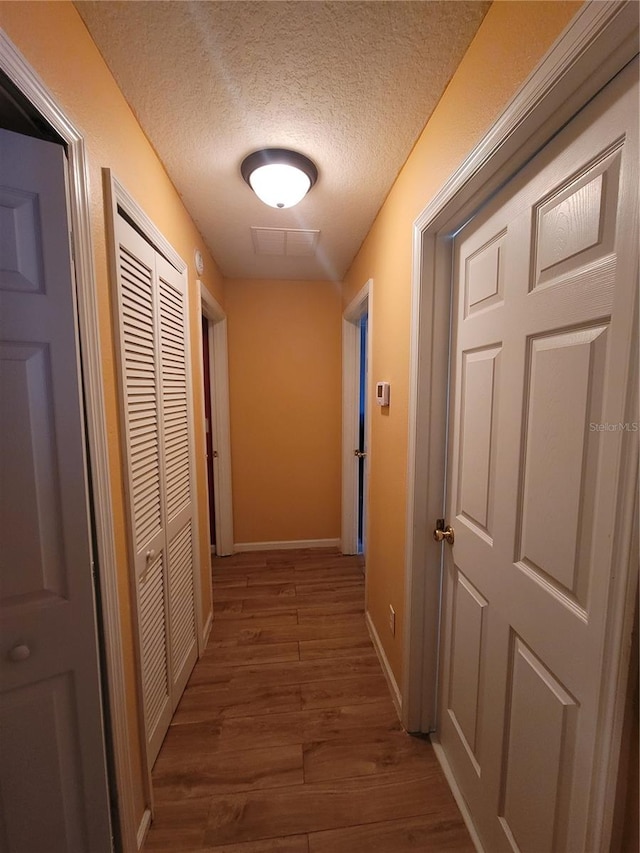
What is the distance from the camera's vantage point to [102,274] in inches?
36.3

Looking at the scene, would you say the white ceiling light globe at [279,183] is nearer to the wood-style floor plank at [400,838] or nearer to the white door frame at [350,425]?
the white door frame at [350,425]

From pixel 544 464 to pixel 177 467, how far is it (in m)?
1.44

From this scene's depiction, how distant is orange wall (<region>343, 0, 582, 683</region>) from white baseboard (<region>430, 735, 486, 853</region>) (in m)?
0.26

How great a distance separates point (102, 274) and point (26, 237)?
8.9 inches

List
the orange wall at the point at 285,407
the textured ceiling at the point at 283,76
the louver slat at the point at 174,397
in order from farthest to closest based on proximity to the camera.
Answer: the orange wall at the point at 285,407, the louver slat at the point at 174,397, the textured ceiling at the point at 283,76

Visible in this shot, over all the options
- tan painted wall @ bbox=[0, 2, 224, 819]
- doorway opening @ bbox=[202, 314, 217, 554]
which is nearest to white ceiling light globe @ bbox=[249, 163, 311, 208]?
tan painted wall @ bbox=[0, 2, 224, 819]

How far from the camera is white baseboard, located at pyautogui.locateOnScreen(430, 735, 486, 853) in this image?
3.37 feet

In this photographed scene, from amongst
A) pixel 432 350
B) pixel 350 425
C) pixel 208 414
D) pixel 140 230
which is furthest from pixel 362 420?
pixel 140 230

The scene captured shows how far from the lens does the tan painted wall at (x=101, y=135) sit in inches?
27.0

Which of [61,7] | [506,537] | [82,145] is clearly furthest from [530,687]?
[61,7]

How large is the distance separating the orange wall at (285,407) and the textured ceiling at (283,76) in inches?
50.0

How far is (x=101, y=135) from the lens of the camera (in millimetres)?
907

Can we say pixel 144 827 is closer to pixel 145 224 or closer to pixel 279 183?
pixel 145 224

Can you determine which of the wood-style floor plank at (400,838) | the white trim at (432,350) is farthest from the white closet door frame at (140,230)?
the white trim at (432,350)
